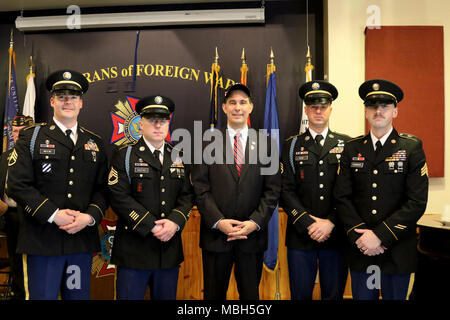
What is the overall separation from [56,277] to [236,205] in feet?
3.89

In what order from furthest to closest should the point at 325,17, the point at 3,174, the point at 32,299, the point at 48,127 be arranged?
the point at 325,17 < the point at 3,174 < the point at 48,127 < the point at 32,299

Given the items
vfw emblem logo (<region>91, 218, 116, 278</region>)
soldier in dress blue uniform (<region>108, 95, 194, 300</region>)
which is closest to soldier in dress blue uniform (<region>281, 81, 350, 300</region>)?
soldier in dress blue uniform (<region>108, 95, 194, 300</region>)

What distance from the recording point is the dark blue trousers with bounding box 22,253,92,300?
2.11 metres

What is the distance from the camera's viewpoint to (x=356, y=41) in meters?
3.82

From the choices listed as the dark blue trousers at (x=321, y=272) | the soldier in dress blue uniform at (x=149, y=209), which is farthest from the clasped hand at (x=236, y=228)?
the dark blue trousers at (x=321, y=272)

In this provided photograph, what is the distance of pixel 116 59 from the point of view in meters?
4.27

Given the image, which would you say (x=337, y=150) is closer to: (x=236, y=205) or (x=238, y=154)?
(x=238, y=154)

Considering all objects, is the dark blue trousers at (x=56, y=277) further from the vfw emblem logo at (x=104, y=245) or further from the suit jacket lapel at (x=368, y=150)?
the suit jacket lapel at (x=368, y=150)

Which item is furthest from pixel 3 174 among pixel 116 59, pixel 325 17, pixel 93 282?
pixel 325 17

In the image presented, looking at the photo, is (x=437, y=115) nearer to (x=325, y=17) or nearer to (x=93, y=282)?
(x=325, y=17)

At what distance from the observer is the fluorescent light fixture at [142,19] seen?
4055 mm

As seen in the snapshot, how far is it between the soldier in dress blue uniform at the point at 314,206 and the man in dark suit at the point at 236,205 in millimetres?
144

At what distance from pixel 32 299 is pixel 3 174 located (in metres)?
1.56

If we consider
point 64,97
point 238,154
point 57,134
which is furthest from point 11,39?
point 238,154
